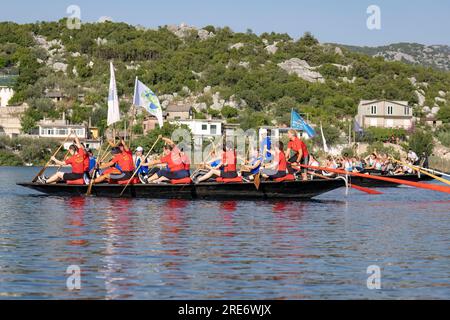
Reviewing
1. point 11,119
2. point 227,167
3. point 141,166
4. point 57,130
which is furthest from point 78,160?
point 11,119

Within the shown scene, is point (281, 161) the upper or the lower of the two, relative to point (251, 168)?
upper

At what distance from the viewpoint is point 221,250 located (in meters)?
20.9

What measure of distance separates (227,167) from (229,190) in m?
0.79

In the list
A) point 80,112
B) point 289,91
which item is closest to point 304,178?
point 80,112

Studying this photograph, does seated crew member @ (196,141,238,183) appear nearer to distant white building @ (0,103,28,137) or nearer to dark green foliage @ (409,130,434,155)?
dark green foliage @ (409,130,434,155)

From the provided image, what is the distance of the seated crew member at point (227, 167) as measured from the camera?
33.7 metres

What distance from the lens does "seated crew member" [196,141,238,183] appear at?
3366 cm

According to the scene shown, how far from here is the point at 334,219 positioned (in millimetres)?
28812

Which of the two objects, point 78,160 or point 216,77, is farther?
point 216,77

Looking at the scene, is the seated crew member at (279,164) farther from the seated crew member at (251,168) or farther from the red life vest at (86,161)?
the red life vest at (86,161)

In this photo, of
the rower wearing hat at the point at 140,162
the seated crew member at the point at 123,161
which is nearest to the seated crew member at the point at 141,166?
the rower wearing hat at the point at 140,162

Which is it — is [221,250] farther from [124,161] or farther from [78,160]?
[78,160]
